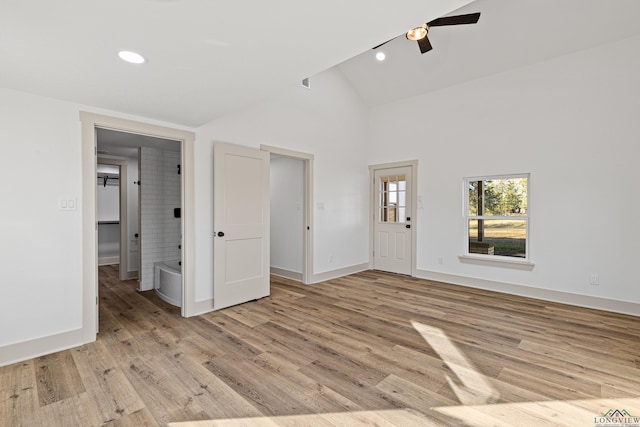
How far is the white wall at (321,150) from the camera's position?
380cm

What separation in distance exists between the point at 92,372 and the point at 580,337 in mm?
4455

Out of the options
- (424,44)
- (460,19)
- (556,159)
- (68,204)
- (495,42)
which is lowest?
(68,204)

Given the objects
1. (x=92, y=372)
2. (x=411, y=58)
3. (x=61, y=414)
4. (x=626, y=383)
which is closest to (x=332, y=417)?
(x=61, y=414)

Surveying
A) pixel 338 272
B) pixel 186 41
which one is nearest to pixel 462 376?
pixel 186 41

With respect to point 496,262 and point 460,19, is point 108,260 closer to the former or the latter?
point 496,262

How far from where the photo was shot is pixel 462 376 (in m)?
2.36

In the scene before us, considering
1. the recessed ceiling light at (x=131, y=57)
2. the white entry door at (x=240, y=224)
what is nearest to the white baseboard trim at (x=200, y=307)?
the white entry door at (x=240, y=224)

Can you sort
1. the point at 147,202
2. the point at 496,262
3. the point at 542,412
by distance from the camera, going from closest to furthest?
the point at 542,412 < the point at 496,262 < the point at 147,202

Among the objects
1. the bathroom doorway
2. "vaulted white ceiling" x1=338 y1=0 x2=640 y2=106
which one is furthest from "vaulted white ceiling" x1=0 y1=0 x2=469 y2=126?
"vaulted white ceiling" x1=338 y1=0 x2=640 y2=106

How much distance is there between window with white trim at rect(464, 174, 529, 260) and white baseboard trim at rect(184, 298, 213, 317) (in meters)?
4.10

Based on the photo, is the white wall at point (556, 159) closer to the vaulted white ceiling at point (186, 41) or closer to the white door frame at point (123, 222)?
the vaulted white ceiling at point (186, 41)

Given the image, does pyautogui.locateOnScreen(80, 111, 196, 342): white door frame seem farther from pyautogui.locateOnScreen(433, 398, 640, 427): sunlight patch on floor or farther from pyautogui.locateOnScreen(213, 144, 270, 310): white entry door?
Answer: pyautogui.locateOnScreen(433, 398, 640, 427): sunlight patch on floor

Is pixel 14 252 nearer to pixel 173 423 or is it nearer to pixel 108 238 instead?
pixel 173 423

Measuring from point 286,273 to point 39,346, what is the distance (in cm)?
353
